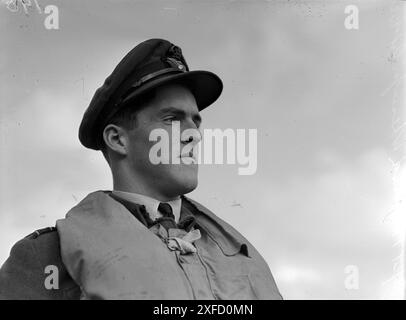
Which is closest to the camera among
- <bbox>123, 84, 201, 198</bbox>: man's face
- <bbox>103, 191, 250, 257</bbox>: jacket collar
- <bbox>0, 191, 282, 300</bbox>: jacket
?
<bbox>0, 191, 282, 300</bbox>: jacket

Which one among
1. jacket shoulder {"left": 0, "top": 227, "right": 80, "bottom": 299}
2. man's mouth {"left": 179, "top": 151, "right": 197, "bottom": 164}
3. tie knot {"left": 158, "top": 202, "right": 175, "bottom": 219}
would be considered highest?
man's mouth {"left": 179, "top": 151, "right": 197, "bottom": 164}

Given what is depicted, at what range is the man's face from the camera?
8.75 feet

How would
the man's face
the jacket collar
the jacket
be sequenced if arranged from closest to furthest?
the jacket → the man's face → the jacket collar

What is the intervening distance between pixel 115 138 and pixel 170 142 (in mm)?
249

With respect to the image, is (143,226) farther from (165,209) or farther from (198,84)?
(198,84)

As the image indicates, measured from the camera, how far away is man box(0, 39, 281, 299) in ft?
8.08

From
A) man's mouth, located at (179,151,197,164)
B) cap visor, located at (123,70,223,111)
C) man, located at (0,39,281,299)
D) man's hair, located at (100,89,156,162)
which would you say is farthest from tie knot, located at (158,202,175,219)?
cap visor, located at (123,70,223,111)

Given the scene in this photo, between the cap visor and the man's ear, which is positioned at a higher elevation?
the cap visor

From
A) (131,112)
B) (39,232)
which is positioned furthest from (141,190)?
(39,232)

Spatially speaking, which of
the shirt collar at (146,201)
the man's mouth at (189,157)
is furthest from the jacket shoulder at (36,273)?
the man's mouth at (189,157)

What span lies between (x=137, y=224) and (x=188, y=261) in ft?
0.73

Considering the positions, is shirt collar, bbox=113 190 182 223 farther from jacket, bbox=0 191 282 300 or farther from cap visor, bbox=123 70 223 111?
cap visor, bbox=123 70 223 111

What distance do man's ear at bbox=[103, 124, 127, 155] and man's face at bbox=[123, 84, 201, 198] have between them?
0.03 metres

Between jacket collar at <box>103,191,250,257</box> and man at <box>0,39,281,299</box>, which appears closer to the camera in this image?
man at <box>0,39,281,299</box>
